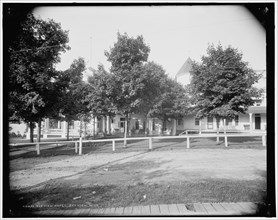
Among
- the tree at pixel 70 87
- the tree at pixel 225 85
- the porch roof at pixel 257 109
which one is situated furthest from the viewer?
the porch roof at pixel 257 109

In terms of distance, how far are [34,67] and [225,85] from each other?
33.8 ft

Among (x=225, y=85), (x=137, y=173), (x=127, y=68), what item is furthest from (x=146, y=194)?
(x=225, y=85)

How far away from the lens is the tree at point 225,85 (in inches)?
385

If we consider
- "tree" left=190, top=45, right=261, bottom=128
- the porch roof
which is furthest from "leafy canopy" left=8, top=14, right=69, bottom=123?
the porch roof

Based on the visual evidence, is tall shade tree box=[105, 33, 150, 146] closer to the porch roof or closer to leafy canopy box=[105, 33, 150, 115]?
leafy canopy box=[105, 33, 150, 115]

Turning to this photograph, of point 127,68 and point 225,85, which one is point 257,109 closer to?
point 225,85

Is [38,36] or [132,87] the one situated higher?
[38,36]

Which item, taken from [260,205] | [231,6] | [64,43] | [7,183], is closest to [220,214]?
[260,205]

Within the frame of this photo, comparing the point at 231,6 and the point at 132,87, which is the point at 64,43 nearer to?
the point at 132,87

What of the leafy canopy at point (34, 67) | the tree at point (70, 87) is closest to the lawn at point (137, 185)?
the leafy canopy at point (34, 67)

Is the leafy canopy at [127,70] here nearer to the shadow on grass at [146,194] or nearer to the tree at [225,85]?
the tree at [225,85]

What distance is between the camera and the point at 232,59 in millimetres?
10102

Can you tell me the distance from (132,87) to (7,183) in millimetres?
7008

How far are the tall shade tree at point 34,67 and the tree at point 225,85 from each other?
8384 mm
